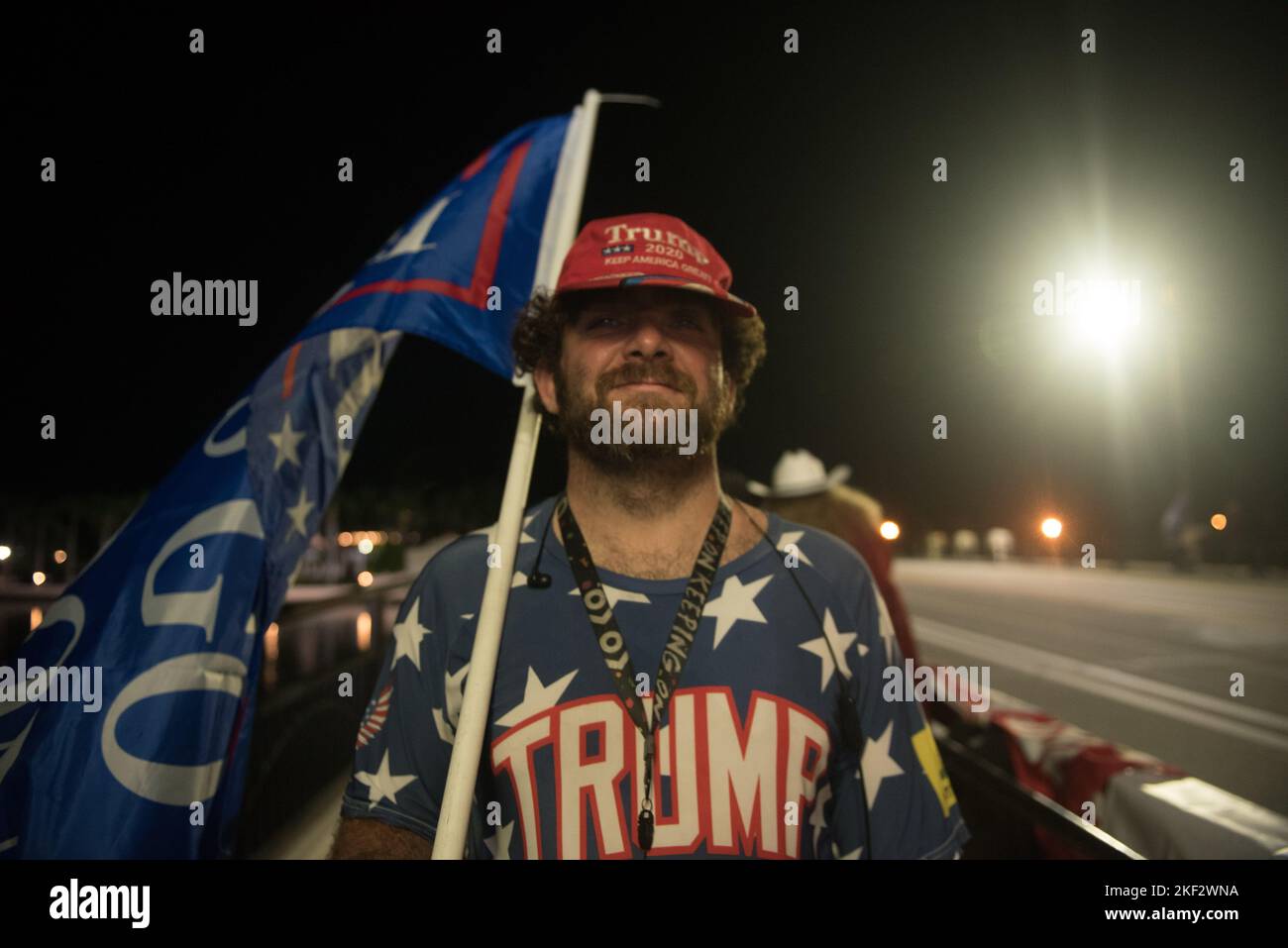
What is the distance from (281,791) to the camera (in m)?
5.38

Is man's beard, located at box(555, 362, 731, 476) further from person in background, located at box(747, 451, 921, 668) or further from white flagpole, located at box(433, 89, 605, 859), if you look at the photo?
person in background, located at box(747, 451, 921, 668)

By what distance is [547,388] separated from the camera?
92.7 inches

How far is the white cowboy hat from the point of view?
3846 millimetres

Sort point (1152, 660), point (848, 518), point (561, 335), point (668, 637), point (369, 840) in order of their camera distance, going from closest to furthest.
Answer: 1. point (369, 840)
2. point (668, 637)
3. point (561, 335)
4. point (848, 518)
5. point (1152, 660)

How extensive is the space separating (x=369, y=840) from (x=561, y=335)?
154 centimetres

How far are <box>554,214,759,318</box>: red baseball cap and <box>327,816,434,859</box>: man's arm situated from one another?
1.56 meters

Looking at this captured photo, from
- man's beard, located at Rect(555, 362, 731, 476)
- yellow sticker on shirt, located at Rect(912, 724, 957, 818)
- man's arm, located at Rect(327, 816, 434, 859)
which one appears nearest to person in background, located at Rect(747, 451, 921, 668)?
yellow sticker on shirt, located at Rect(912, 724, 957, 818)

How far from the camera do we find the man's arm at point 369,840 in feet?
5.73

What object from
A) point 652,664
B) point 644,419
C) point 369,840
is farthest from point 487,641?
point 644,419

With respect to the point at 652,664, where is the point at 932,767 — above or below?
below

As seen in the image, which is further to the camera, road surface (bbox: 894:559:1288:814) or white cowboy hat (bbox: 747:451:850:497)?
road surface (bbox: 894:559:1288:814)

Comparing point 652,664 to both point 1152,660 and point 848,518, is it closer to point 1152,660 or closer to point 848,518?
point 848,518

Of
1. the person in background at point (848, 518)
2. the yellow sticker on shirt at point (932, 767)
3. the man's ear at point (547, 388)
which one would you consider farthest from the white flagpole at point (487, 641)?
the person in background at point (848, 518)

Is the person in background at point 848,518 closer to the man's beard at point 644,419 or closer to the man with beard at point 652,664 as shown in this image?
the man with beard at point 652,664
